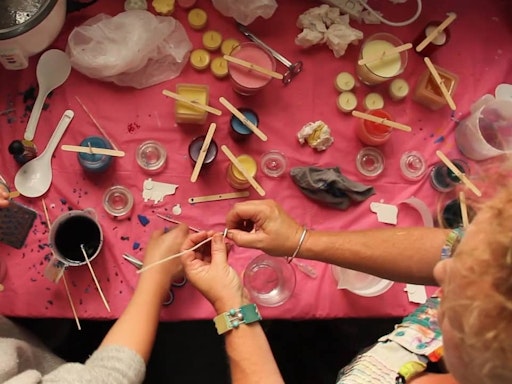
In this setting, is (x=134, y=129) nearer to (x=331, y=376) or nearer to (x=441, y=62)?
(x=441, y=62)

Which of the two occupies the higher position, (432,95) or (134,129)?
(432,95)

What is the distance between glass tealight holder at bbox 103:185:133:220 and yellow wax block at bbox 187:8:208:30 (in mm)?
508

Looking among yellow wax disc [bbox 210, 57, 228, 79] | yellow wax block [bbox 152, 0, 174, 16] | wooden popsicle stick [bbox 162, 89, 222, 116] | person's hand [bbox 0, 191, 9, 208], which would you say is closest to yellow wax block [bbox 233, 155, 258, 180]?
wooden popsicle stick [bbox 162, 89, 222, 116]

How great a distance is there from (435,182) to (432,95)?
257mm

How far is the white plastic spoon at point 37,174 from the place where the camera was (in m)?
1.25

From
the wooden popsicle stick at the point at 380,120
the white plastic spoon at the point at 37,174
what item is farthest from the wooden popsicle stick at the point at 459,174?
the white plastic spoon at the point at 37,174

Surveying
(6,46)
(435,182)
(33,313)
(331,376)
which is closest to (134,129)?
(6,46)

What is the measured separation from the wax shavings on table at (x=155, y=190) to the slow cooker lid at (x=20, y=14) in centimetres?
47

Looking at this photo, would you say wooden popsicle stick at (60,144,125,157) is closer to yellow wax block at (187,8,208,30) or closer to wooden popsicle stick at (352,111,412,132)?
yellow wax block at (187,8,208,30)

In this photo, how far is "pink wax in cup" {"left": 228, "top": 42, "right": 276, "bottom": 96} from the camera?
4.39 ft

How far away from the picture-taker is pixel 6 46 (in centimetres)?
123

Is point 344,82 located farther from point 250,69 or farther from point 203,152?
point 203,152

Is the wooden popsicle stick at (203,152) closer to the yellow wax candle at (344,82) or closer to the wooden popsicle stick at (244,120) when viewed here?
the wooden popsicle stick at (244,120)

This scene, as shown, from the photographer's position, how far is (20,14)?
1.26 metres
